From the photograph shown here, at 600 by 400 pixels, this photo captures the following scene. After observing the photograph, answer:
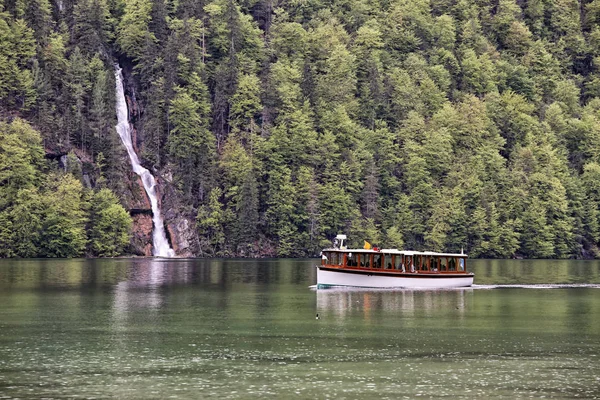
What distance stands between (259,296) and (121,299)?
533 inches

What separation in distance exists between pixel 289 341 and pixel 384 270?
47.5 metres

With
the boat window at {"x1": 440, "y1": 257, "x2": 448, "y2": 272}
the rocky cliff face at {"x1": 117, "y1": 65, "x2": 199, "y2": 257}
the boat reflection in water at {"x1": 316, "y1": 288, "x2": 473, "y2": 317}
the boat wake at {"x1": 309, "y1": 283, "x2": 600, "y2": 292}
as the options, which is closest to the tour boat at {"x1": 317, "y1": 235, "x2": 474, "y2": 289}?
the boat window at {"x1": 440, "y1": 257, "x2": 448, "y2": 272}

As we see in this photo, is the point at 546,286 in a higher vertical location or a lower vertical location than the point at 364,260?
lower

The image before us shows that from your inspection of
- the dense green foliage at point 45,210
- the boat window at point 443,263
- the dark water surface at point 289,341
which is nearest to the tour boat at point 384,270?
the boat window at point 443,263

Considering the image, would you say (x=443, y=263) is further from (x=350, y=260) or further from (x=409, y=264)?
(x=350, y=260)

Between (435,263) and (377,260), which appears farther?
(435,263)

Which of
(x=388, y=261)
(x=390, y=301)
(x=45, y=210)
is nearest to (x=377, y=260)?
(x=388, y=261)

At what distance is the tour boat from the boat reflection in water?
1.68m

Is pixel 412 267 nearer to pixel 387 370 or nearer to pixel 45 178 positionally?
pixel 387 370

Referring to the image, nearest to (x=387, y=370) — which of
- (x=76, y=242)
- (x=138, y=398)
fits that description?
(x=138, y=398)

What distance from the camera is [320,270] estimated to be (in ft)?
382

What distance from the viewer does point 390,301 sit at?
103 m

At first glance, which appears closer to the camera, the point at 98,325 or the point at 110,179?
the point at 98,325

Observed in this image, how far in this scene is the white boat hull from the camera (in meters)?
117
